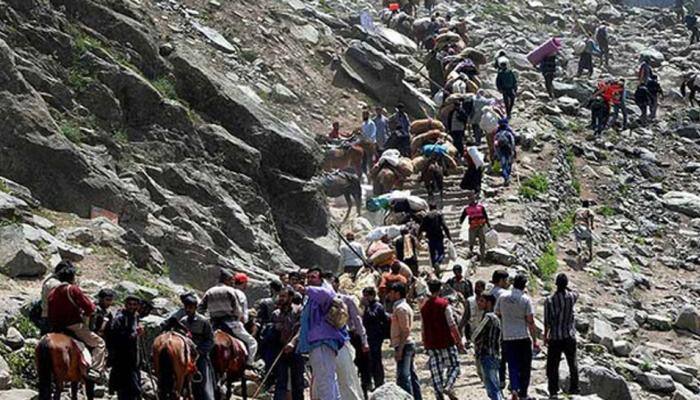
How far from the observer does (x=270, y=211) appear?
2097 centimetres

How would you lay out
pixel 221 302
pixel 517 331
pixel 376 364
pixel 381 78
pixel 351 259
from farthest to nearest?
pixel 381 78 < pixel 351 259 < pixel 376 364 < pixel 517 331 < pixel 221 302

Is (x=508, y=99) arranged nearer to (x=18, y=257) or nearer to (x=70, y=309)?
(x=18, y=257)

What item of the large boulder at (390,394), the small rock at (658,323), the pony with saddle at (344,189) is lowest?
the large boulder at (390,394)

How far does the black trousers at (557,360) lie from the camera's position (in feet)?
45.3

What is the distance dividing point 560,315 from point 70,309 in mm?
5308

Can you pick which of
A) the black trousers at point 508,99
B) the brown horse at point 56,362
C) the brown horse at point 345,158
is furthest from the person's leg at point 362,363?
the black trousers at point 508,99

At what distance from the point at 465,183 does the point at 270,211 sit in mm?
4307

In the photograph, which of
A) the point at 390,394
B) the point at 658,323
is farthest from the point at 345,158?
the point at 390,394

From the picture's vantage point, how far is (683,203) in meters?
29.2

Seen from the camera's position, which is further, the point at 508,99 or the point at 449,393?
the point at 508,99

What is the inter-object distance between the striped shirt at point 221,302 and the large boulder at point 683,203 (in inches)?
726

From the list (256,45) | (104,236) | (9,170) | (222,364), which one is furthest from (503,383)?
(256,45)

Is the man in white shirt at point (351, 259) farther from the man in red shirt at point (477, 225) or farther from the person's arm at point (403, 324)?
the person's arm at point (403, 324)

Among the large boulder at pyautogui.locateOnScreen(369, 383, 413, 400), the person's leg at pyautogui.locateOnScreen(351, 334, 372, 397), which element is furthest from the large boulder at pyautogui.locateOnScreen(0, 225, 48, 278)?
the large boulder at pyautogui.locateOnScreen(369, 383, 413, 400)
